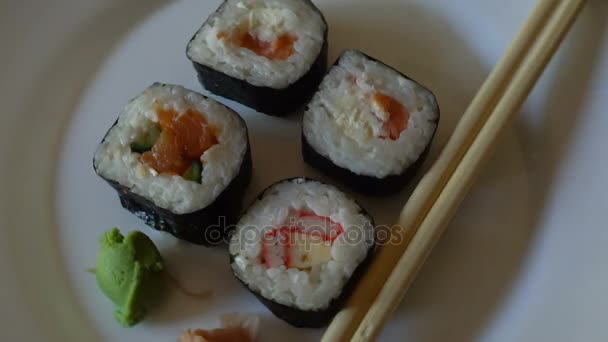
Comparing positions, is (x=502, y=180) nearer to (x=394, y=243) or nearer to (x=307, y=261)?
(x=394, y=243)

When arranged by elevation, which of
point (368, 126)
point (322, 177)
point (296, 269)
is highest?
point (368, 126)

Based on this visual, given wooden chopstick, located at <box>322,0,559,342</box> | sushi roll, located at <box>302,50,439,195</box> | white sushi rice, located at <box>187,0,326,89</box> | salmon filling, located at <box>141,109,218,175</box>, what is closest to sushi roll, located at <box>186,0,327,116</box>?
white sushi rice, located at <box>187,0,326,89</box>

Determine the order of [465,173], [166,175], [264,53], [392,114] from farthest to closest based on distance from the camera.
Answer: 1. [264,53]
2. [392,114]
3. [166,175]
4. [465,173]

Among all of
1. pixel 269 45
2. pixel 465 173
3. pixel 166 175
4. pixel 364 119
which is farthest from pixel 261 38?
pixel 465 173

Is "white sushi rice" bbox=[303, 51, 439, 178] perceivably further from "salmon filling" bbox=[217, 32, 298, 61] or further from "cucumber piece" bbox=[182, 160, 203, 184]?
"cucumber piece" bbox=[182, 160, 203, 184]

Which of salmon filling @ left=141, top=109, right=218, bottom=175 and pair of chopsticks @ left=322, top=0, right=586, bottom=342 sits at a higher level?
pair of chopsticks @ left=322, top=0, right=586, bottom=342

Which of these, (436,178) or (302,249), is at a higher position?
(436,178)

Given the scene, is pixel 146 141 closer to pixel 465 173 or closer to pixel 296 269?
pixel 296 269
